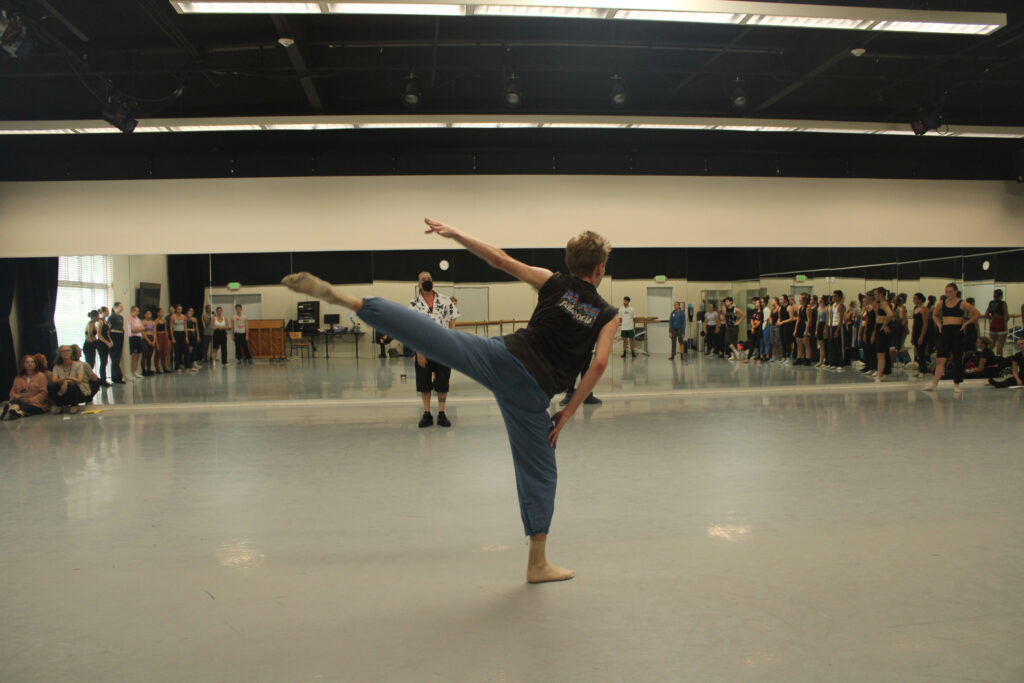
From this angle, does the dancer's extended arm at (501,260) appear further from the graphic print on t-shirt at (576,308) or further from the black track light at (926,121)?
the black track light at (926,121)

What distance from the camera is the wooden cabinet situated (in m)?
12.1

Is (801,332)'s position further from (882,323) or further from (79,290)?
(79,290)

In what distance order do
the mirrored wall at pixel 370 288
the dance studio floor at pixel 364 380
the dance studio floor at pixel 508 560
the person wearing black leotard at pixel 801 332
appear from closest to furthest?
the dance studio floor at pixel 508 560, the dance studio floor at pixel 364 380, the mirrored wall at pixel 370 288, the person wearing black leotard at pixel 801 332

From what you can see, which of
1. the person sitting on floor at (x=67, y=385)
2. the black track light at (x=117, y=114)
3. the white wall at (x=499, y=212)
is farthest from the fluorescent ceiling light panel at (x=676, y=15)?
the person sitting on floor at (x=67, y=385)

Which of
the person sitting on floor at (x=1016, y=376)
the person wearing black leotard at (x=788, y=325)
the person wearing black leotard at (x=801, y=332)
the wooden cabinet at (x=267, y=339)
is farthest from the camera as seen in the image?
the person wearing black leotard at (x=788, y=325)

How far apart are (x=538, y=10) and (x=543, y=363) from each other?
473 cm

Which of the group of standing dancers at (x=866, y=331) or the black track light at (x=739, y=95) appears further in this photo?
the group of standing dancers at (x=866, y=331)

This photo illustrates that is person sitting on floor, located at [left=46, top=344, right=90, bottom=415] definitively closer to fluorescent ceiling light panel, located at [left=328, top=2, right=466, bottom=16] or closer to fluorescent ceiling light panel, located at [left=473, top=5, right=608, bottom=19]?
fluorescent ceiling light panel, located at [left=328, top=2, right=466, bottom=16]

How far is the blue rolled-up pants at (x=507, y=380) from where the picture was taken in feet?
8.21

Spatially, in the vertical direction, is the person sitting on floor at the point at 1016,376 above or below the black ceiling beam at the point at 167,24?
below

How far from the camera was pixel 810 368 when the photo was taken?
46.6 feet

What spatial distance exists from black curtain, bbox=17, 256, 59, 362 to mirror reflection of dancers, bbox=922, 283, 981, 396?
43.1 ft

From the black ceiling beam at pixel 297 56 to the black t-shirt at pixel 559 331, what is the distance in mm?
6151

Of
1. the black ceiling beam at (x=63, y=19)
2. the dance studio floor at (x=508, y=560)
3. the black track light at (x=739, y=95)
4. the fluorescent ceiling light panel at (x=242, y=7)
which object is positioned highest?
the black ceiling beam at (x=63, y=19)
